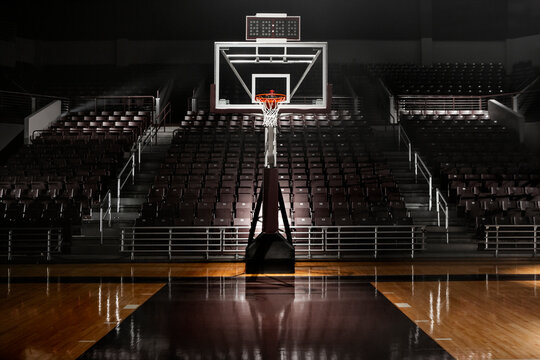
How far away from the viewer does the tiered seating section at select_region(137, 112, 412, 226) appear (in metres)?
10.4

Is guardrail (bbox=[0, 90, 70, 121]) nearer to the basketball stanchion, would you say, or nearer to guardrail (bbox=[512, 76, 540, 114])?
the basketball stanchion

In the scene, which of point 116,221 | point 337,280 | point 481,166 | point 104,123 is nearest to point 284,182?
point 116,221

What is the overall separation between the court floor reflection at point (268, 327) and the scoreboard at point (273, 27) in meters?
3.57

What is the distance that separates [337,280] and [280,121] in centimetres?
836

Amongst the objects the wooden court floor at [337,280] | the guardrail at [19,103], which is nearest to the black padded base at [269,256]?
the wooden court floor at [337,280]

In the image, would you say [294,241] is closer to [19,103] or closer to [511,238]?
[511,238]

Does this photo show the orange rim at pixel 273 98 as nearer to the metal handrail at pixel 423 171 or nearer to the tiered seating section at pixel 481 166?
the metal handrail at pixel 423 171

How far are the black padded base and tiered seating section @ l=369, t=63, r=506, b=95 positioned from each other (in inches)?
430

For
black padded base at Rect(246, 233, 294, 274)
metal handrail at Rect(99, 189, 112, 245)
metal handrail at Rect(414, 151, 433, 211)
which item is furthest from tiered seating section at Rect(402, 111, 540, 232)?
metal handrail at Rect(99, 189, 112, 245)

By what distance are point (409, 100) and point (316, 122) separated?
445 centimetres

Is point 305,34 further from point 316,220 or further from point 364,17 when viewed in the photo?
point 316,220

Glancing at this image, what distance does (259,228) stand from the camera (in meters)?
10.5

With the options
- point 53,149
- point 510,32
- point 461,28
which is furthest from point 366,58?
point 53,149

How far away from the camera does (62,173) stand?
1225 cm
